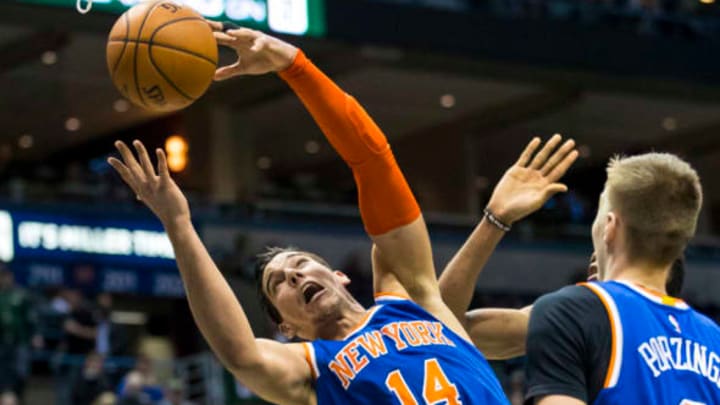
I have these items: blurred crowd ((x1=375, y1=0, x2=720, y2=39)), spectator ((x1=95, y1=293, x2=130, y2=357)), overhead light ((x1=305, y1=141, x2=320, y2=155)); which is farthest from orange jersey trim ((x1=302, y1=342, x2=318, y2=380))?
overhead light ((x1=305, y1=141, x2=320, y2=155))

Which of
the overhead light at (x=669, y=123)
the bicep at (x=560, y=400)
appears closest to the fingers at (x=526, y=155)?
the bicep at (x=560, y=400)

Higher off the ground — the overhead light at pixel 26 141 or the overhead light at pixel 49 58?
the overhead light at pixel 49 58

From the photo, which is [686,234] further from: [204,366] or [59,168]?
[59,168]

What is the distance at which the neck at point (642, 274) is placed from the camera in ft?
11.5

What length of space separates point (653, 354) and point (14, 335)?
12.9 m

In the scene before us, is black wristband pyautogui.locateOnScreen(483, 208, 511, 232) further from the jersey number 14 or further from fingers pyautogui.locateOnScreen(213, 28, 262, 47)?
fingers pyautogui.locateOnScreen(213, 28, 262, 47)

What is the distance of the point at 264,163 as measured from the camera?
31.3 metres

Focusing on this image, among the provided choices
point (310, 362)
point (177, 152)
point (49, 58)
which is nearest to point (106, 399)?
point (310, 362)

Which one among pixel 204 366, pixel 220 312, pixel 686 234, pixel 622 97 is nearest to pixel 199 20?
pixel 220 312

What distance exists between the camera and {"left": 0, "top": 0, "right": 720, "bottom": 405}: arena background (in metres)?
21.8

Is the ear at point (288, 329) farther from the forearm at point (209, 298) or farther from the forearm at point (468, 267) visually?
the forearm at point (209, 298)

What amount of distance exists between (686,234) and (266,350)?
133 centimetres

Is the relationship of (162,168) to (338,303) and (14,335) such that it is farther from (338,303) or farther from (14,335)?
(14,335)

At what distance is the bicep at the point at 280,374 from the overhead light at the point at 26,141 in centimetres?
2605
